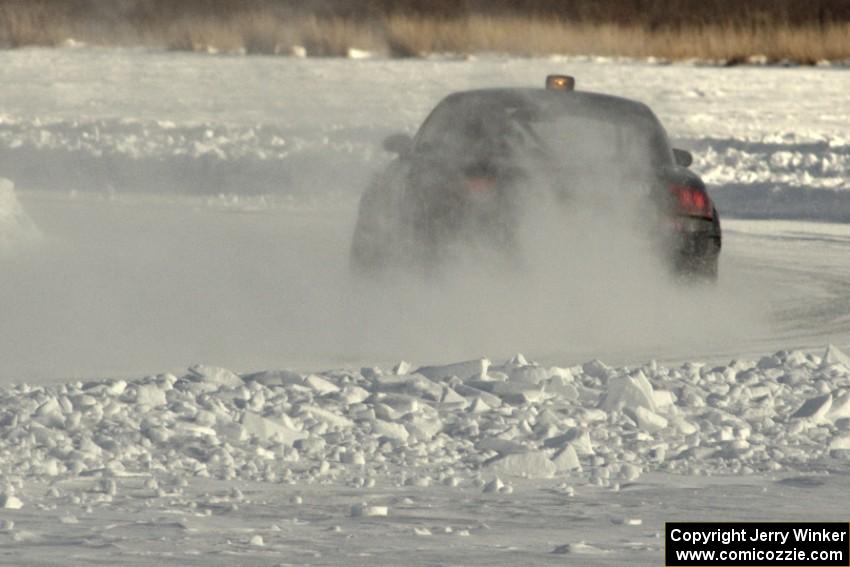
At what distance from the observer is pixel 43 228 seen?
19062mm

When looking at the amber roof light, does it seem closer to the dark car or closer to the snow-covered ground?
the dark car

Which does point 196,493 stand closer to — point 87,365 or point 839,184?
point 87,365

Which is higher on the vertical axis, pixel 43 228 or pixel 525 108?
pixel 525 108

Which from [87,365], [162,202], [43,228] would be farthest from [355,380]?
[162,202]

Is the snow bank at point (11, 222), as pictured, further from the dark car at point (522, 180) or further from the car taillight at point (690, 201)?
the car taillight at point (690, 201)

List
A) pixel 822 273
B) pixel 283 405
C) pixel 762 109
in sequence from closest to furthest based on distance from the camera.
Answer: pixel 283 405, pixel 822 273, pixel 762 109

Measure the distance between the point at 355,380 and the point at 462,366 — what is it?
0.53m

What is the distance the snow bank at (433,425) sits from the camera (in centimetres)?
765

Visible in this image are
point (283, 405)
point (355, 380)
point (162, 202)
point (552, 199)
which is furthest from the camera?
point (162, 202)

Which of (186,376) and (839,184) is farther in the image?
(839,184)

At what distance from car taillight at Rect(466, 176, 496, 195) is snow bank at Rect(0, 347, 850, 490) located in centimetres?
236

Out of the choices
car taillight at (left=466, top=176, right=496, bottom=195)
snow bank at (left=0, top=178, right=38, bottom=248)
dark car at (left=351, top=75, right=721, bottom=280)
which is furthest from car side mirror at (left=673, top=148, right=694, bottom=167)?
snow bank at (left=0, top=178, right=38, bottom=248)

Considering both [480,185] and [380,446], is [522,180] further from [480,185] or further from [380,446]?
[380,446]

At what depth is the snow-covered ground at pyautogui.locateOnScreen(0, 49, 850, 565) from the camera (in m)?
6.69
